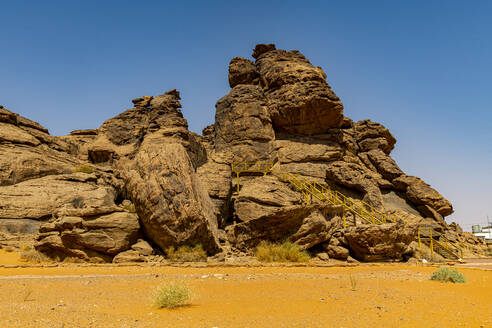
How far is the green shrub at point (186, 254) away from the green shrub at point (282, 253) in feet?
8.14

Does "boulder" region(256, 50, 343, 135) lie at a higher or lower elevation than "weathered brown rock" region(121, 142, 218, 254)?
higher

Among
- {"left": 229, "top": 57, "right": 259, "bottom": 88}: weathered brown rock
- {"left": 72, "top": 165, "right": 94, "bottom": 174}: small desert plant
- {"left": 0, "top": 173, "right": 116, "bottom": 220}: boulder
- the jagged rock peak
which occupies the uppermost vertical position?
the jagged rock peak

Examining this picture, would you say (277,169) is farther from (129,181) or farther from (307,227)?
(129,181)

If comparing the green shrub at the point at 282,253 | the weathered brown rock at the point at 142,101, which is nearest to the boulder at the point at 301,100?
the weathered brown rock at the point at 142,101

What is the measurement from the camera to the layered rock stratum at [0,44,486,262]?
13.7m

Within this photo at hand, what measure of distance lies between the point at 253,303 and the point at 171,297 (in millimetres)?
1445

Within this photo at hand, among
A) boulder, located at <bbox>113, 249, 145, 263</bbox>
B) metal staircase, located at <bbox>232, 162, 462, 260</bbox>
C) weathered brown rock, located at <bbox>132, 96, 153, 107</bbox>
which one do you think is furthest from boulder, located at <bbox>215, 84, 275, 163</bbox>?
boulder, located at <bbox>113, 249, 145, 263</bbox>

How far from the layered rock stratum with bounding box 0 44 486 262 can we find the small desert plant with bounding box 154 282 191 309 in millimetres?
7859

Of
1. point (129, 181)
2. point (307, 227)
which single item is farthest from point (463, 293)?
point (129, 181)

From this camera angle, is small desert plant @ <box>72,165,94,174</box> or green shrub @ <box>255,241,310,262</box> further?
small desert plant @ <box>72,165,94,174</box>

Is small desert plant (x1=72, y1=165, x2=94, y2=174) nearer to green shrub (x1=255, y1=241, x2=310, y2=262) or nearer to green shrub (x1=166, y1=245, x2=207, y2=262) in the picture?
green shrub (x1=166, y1=245, x2=207, y2=262)

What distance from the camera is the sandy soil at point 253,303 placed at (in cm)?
473

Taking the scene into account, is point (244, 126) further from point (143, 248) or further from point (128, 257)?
point (128, 257)

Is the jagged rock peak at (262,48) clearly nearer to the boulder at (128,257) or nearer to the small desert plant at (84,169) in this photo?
the small desert plant at (84,169)
